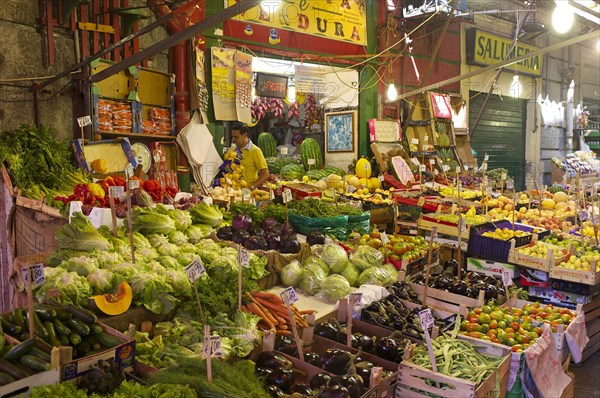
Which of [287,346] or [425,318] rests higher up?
[425,318]

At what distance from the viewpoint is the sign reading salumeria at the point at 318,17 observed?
9.61 meters

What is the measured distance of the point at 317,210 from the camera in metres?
6.29

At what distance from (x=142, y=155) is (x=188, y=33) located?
8.38ft

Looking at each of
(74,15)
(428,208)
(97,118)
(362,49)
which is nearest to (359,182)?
(428,208)

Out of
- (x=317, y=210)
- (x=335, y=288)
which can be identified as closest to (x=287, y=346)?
(x=335, y=288)

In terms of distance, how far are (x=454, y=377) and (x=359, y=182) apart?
7.19 metres

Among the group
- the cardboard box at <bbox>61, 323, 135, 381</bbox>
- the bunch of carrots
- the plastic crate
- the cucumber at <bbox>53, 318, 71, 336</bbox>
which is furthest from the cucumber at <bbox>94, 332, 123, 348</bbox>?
the plastic crate

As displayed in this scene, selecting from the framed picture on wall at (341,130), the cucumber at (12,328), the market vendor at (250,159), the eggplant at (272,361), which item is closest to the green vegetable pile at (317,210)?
the market vendor at (250,159)

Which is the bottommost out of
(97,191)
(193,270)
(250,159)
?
(193,270)

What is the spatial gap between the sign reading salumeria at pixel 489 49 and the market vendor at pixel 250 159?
28.2 ft

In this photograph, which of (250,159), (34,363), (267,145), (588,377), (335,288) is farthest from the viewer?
(267,145)

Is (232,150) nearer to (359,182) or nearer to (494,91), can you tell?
(359,182)

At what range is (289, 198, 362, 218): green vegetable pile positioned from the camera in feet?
20.4

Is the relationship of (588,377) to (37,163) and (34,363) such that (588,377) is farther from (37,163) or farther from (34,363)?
(37,163)
